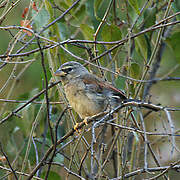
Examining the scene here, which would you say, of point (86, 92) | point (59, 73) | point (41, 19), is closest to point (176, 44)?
point (86, 92)

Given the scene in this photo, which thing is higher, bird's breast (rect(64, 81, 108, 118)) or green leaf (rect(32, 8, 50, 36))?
green leaf (rect(32, 8, 50, 36))

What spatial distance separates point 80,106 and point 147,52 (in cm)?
103

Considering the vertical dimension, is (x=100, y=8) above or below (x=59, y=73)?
above

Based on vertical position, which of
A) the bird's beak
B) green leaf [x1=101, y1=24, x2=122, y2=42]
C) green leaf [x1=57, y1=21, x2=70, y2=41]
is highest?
green leaf [x1=57, y1=21, x2=70, y2=41]

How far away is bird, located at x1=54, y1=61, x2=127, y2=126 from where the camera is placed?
4461mm

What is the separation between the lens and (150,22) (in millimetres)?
4855

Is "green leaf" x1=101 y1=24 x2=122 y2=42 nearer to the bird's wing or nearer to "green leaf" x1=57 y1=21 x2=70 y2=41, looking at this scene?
the bird's wing

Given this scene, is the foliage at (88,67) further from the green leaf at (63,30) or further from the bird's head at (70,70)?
the bird's head at (70,70)

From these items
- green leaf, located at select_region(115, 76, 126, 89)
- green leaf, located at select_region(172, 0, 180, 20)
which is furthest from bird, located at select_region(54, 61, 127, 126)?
green leaf, located at select_region(172, 0, 180, 20)

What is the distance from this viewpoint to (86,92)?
459 centimetres

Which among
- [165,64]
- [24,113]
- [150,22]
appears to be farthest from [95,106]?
[165,64]

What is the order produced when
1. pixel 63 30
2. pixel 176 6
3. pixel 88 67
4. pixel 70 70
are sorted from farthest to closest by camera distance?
1. pixel 88 67
2. pixel 63 30
3. pixel 70 70
4. pixel 176 6

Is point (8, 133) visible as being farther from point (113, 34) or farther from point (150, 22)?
point (150, 22)

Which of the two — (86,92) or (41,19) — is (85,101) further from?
(41,19)
